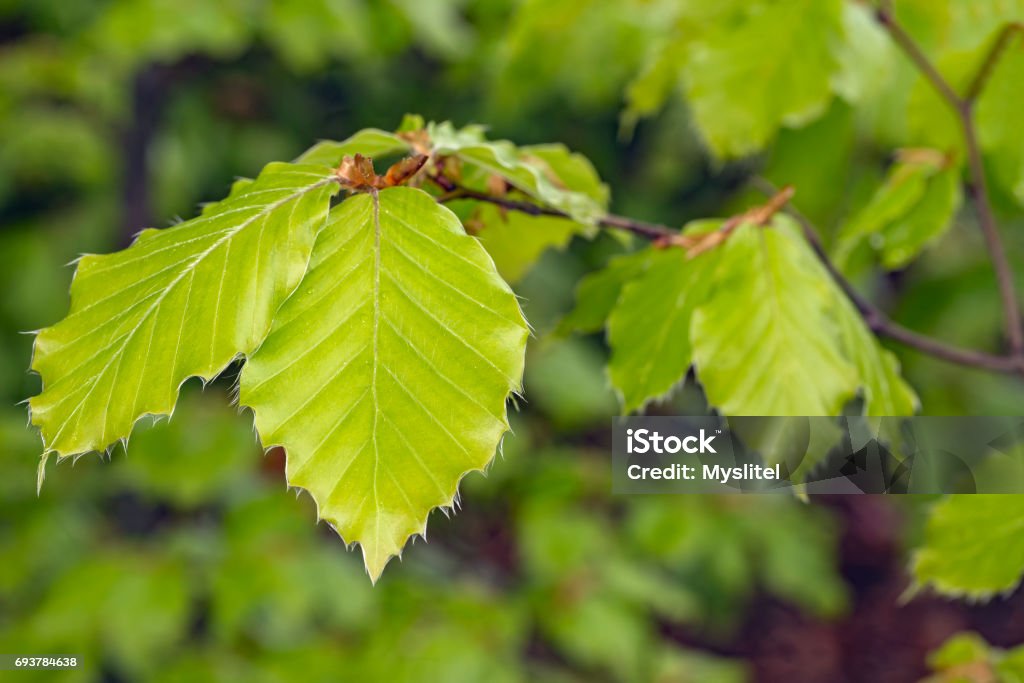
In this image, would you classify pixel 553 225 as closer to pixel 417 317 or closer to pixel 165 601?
pixel 417 317

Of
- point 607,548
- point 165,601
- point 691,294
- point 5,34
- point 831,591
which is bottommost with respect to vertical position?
point 831,591

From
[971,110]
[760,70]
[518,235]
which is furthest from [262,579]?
[971,110]

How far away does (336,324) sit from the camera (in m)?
0.44

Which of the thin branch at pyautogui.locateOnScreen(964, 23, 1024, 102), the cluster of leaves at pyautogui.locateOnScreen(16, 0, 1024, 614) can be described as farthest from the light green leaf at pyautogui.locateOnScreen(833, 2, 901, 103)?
the thin branch at pyautogui.locateOnScreen(964, 23, 1024, 102)

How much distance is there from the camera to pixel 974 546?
2.14 feet

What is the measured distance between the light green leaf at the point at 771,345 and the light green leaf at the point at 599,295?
4.3 inches

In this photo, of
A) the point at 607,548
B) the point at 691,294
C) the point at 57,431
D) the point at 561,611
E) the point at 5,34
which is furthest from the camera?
the point at 5,34

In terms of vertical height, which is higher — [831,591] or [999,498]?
[999,498]

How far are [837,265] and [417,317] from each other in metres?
0.49

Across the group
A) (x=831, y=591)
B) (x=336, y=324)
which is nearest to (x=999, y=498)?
(x=336, y=324)

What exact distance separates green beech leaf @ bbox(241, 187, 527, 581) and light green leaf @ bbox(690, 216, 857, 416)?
0.18 m

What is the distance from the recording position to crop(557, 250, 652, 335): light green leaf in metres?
0.67

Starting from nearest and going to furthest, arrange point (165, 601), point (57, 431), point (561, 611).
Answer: point (57, 431), point (165, 601), point (561, 611)

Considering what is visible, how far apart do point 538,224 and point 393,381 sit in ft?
0.91
